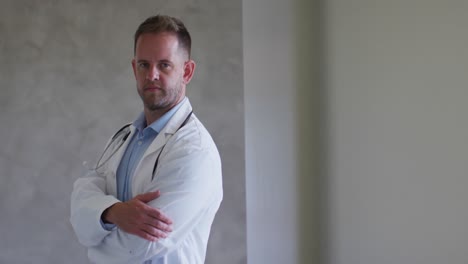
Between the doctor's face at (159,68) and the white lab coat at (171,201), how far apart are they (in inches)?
2.7

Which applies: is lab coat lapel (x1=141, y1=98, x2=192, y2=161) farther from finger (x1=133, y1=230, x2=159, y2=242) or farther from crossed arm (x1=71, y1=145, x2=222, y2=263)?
finger (x1=133, y1=230, x2=159, y2=242)

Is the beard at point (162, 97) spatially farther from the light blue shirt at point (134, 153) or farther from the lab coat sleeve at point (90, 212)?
the lab coat sleeve at point (90, 212)

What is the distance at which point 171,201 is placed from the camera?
118 cm

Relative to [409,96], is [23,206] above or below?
below

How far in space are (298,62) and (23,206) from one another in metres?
1.50

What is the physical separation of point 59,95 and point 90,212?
51.0 inches

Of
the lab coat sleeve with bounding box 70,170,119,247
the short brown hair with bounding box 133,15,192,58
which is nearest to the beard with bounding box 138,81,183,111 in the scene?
the short brown hair with bounding box 133,15,192,58

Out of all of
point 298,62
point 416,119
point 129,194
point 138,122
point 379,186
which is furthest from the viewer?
point 298,62

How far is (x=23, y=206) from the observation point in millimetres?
2357

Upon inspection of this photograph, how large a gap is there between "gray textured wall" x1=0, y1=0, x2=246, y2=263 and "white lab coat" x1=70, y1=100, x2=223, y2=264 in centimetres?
107

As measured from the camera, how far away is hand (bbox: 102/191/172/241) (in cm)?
114

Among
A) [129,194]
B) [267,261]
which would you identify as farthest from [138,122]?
[267,261]

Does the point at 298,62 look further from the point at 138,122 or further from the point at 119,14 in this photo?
the point at 138,122

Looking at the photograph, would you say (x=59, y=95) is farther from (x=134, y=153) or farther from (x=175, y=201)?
(x=175, y=201)
